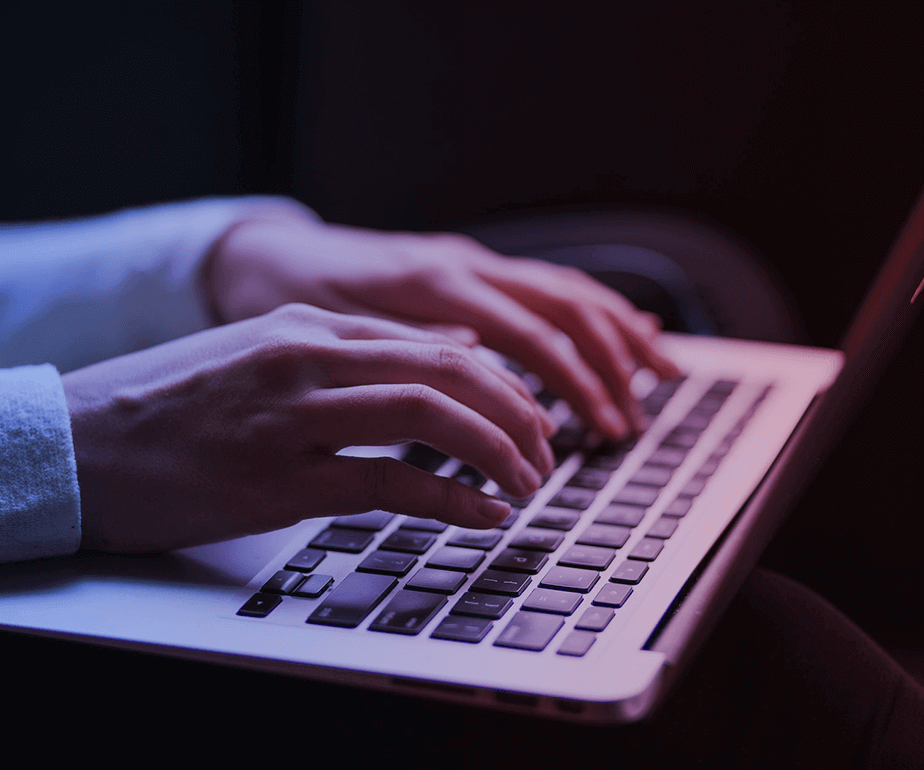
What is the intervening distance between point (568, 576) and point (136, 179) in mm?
1574

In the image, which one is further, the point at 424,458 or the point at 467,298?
the point at 467,298

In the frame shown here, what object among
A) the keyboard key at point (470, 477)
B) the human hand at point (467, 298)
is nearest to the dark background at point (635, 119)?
the human hand at point (467, 298)

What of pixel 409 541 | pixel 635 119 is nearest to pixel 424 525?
pixel 409 541

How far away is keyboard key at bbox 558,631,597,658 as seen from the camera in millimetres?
364

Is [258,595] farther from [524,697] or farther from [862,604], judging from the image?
[862,604]

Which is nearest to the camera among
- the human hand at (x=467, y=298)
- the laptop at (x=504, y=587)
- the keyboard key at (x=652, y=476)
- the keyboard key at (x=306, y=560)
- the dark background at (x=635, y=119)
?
the laptop at (x=504, y=587)

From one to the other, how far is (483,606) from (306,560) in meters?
0.11

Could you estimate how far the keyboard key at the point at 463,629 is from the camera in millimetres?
379

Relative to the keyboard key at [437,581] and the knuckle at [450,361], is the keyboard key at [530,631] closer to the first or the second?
the keyboard key at [437,581]

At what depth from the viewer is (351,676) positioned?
36 cm

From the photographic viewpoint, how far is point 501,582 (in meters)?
0.43

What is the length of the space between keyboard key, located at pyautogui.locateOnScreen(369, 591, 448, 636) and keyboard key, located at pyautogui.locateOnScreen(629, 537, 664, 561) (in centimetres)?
11

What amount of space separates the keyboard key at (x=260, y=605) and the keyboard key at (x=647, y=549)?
0.18m

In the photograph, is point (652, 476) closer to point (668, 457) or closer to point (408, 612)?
point (668, 457)
